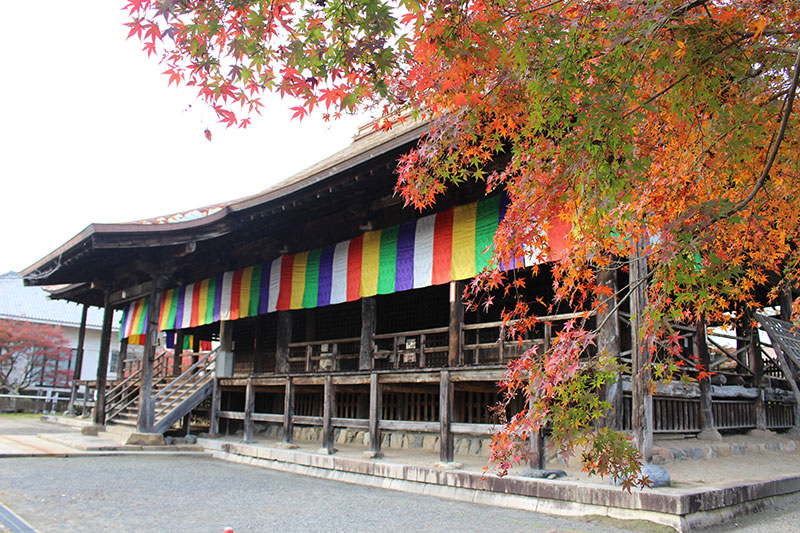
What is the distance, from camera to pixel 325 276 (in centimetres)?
1132

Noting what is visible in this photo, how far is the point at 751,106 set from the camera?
11.9 feet

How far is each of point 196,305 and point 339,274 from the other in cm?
552

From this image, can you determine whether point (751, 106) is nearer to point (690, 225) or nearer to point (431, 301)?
point (690, 225)

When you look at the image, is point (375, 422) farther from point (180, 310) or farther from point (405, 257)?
point (180, 310)

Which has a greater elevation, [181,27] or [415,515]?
[181,27]

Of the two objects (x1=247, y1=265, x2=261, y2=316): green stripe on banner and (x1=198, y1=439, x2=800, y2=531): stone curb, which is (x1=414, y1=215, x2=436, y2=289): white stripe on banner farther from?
(x1=247, y1=265, x2=261, y2=316): green stripe on banner

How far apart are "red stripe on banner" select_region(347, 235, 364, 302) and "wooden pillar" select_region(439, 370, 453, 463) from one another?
9.98ft

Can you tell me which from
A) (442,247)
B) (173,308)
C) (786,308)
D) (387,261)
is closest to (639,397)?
(442,247)

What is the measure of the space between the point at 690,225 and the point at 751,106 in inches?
46.8

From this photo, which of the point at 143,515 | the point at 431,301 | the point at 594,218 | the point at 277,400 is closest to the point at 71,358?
the point at 277,400

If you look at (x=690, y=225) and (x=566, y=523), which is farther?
(x=566, y=523)

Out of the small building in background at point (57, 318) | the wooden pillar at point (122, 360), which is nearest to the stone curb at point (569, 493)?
the wooden pillar at point (122, 360)

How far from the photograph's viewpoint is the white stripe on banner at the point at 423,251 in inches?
369

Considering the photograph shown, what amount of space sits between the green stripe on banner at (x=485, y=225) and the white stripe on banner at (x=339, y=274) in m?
3.09
